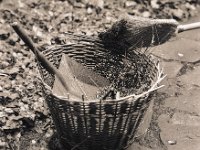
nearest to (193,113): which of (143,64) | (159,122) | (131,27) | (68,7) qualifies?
(159,122)

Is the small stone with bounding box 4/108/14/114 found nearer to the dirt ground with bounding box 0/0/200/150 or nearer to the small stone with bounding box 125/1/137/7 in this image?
the dirt ground with bounding box 0/0/200/150

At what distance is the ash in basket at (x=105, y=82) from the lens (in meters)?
3.25

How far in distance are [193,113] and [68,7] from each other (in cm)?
210

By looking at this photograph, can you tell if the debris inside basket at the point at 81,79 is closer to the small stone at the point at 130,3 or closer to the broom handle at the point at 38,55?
the broom handle at the point at 38,55

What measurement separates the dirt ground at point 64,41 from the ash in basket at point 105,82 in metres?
0.34

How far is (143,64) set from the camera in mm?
3898

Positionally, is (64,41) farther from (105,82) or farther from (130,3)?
(130,3)

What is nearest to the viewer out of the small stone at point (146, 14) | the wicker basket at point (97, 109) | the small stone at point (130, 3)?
the wicker basket at point (97, 109)

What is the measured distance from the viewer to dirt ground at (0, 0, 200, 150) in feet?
12.7

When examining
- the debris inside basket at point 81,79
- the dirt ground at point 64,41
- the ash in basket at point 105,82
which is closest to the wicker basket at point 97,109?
the ash in basket at point 105,82

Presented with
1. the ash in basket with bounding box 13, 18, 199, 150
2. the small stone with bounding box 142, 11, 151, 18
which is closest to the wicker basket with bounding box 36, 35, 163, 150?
the ash in basket with bounding box 13, 18, 199, 150

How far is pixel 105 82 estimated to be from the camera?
4.08 m

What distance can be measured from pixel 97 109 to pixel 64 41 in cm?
142

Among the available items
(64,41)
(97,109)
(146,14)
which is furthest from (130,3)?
(97,109)
